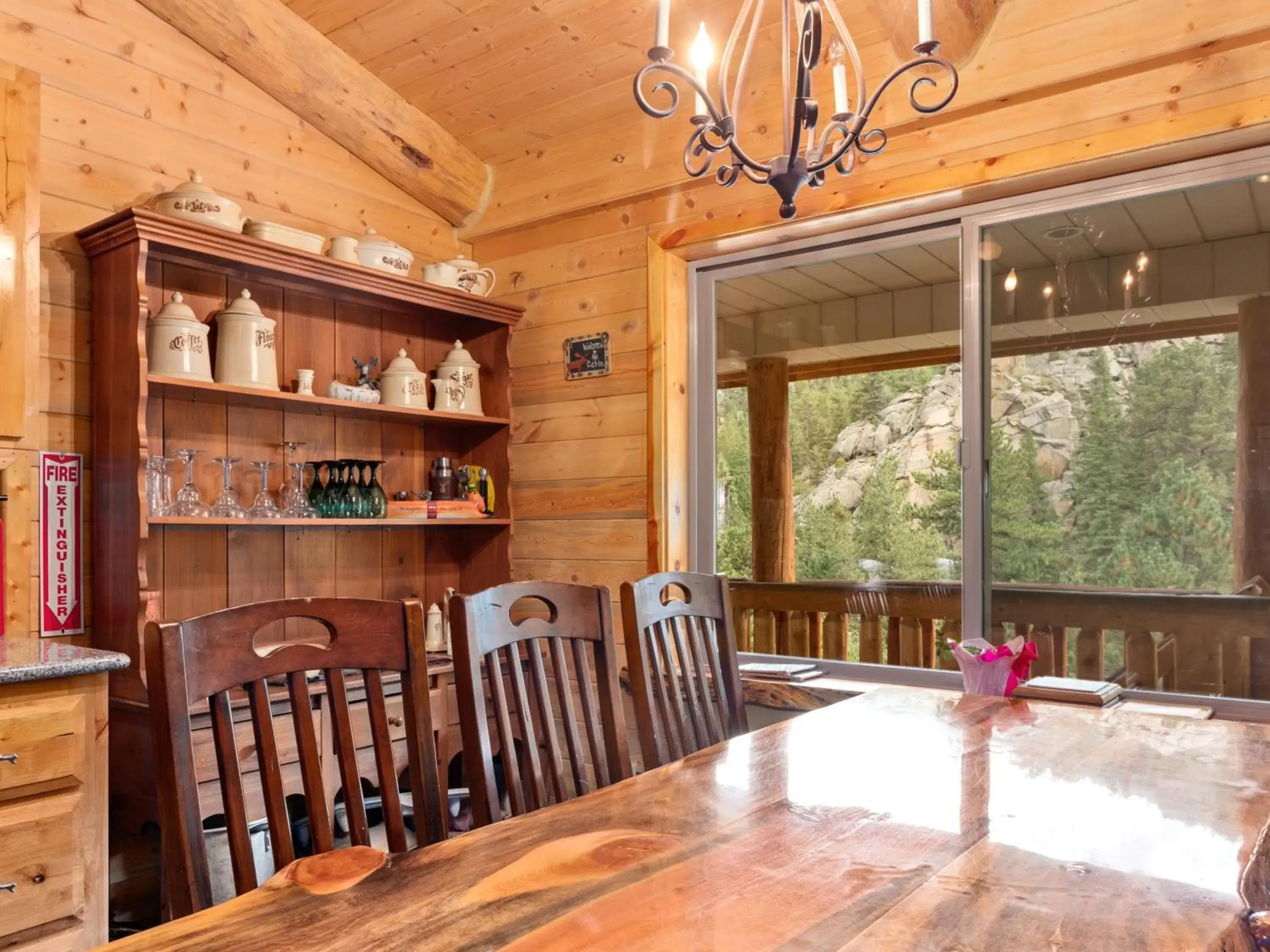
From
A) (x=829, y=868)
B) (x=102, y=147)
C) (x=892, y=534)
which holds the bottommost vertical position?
(x=829, y=868)

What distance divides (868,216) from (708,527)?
3.69 ft

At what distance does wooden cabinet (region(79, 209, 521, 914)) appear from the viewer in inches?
99.4

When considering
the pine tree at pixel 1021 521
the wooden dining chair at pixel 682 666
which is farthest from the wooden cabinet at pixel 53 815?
the pine tree at pixel 1021 521

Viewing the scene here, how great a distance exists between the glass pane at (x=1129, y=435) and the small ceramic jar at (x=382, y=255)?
70.8 inches

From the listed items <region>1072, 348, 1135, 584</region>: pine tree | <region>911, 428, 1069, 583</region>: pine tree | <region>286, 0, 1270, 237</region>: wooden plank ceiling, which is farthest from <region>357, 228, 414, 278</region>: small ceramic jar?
<region>1072, 348, 1135, 584</region>: pine tree

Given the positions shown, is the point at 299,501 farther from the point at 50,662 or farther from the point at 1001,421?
the point at 1001,421

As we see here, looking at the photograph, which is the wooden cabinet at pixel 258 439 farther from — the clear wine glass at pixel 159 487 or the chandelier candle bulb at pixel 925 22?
the chandelier candle bulb at pixel 925 22

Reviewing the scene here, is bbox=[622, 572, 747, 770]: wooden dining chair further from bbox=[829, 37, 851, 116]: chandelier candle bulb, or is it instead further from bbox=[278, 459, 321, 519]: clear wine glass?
bbox=[278, 459, 321, 519]: clear wine glass

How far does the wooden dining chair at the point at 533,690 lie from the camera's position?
1.49 m

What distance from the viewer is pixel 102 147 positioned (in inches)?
109

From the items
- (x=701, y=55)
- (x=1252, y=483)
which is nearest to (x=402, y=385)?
(x=701, y=55)

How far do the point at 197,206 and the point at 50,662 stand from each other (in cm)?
131

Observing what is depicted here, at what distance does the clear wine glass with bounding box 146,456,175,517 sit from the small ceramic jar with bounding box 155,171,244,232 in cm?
66

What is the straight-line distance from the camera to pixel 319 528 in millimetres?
3260
